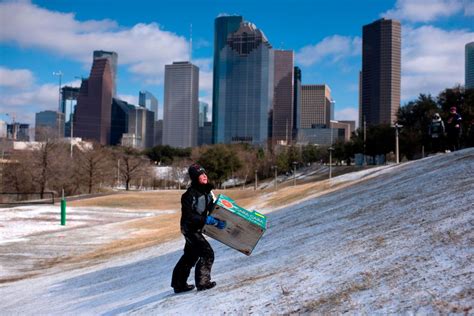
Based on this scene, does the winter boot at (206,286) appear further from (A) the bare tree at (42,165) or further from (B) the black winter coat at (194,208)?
(A) the bare tree at (42,165)

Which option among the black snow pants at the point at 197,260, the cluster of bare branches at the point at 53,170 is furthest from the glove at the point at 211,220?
the cluster of bare branches at the point at 53,170

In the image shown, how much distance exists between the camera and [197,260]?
7.80 metres

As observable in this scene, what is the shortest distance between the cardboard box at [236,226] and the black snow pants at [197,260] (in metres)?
0.24

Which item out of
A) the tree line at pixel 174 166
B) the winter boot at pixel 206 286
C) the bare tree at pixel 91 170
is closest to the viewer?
the winter boot at pixel 206 286

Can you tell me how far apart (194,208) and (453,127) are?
1785 centimetres

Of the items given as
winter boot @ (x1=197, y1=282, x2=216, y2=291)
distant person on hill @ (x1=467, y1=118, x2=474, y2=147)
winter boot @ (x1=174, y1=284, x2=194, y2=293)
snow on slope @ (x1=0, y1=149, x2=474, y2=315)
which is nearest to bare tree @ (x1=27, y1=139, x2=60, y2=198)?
distant person on hill @ (x1=467, y1=118, x2=474, y2=147)

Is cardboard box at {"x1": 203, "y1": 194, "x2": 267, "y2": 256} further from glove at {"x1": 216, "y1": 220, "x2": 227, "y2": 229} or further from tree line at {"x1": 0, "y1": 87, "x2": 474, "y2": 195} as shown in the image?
tree line at {"x1": 0, "y1": 87, "x2": 474, "y2": 195}

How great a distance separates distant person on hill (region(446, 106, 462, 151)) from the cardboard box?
15594mm

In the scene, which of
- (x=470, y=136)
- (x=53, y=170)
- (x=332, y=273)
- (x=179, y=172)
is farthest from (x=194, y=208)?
(x=179, y=172)

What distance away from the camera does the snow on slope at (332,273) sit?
5684 millimetres

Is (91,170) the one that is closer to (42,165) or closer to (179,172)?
(42,165)

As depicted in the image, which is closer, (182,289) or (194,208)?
(194,208)

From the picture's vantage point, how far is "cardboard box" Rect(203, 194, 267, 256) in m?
7.50

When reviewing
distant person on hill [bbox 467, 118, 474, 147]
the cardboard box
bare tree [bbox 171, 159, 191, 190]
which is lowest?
bare tree [bbox 171, 159, 191, 190]
